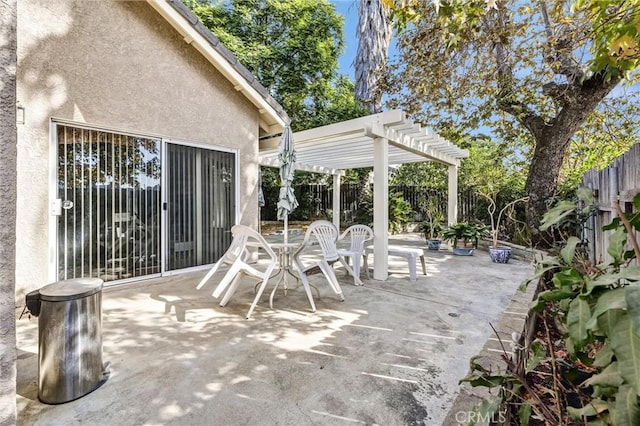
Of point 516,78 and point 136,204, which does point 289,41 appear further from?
point 136,204

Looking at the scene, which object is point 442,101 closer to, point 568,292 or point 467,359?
point 467,359

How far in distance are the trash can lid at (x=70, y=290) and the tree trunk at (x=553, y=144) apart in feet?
27.9

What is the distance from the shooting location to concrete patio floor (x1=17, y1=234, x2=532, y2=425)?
2074 millimetres

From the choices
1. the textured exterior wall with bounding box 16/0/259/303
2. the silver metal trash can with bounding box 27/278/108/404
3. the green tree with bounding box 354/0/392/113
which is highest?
the green tree with bounding box 354/0/392/113

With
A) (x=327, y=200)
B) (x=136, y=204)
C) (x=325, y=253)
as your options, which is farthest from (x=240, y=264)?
(x=327, y=200)

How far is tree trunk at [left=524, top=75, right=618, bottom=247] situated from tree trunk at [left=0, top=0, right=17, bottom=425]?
29.1 feet

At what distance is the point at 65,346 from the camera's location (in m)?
2.21

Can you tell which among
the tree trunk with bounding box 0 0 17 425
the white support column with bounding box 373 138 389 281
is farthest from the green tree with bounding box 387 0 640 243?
the tree trunk with bounding box 0 0 17 425

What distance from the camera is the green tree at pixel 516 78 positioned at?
6199mm

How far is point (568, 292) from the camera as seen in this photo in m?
1.12

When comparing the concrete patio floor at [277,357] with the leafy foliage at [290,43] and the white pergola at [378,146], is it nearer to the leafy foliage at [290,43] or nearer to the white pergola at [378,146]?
the white pergola at [378,146]

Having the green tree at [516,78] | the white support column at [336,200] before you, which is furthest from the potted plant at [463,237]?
the white support column at [336,200]

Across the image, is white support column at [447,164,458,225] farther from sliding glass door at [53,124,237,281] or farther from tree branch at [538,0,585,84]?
sliding glass door at [53,124,237,281]

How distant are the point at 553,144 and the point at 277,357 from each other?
8760 mm
